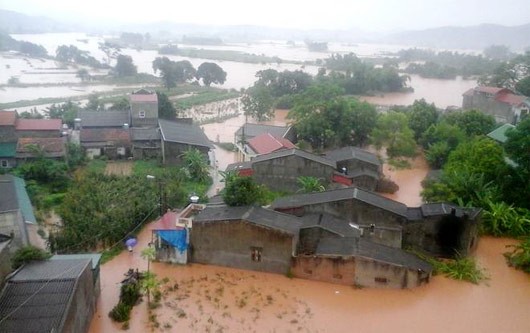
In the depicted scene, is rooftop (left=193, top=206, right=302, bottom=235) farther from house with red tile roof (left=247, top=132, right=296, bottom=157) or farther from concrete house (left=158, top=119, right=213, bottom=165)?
concrete house (left=158, top=119, right=213, bottom=165)

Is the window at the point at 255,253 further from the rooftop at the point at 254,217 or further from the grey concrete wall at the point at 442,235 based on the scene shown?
the grey concrete wall at the point at 442,235

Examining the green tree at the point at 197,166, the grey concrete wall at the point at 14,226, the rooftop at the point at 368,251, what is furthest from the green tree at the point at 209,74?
the rooftop at the point at 368,251

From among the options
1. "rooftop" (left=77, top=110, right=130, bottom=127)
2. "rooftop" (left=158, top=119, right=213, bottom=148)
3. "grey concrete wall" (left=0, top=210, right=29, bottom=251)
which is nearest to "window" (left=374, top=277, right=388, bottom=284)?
"grey concrete wall" (left=0, top=210, right=29, bottom=251)

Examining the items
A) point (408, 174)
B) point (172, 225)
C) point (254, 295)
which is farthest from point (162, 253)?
point (408, 174)

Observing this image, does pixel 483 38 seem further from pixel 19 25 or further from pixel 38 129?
pixel 38 129

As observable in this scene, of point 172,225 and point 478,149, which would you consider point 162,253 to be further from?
point 478,149
